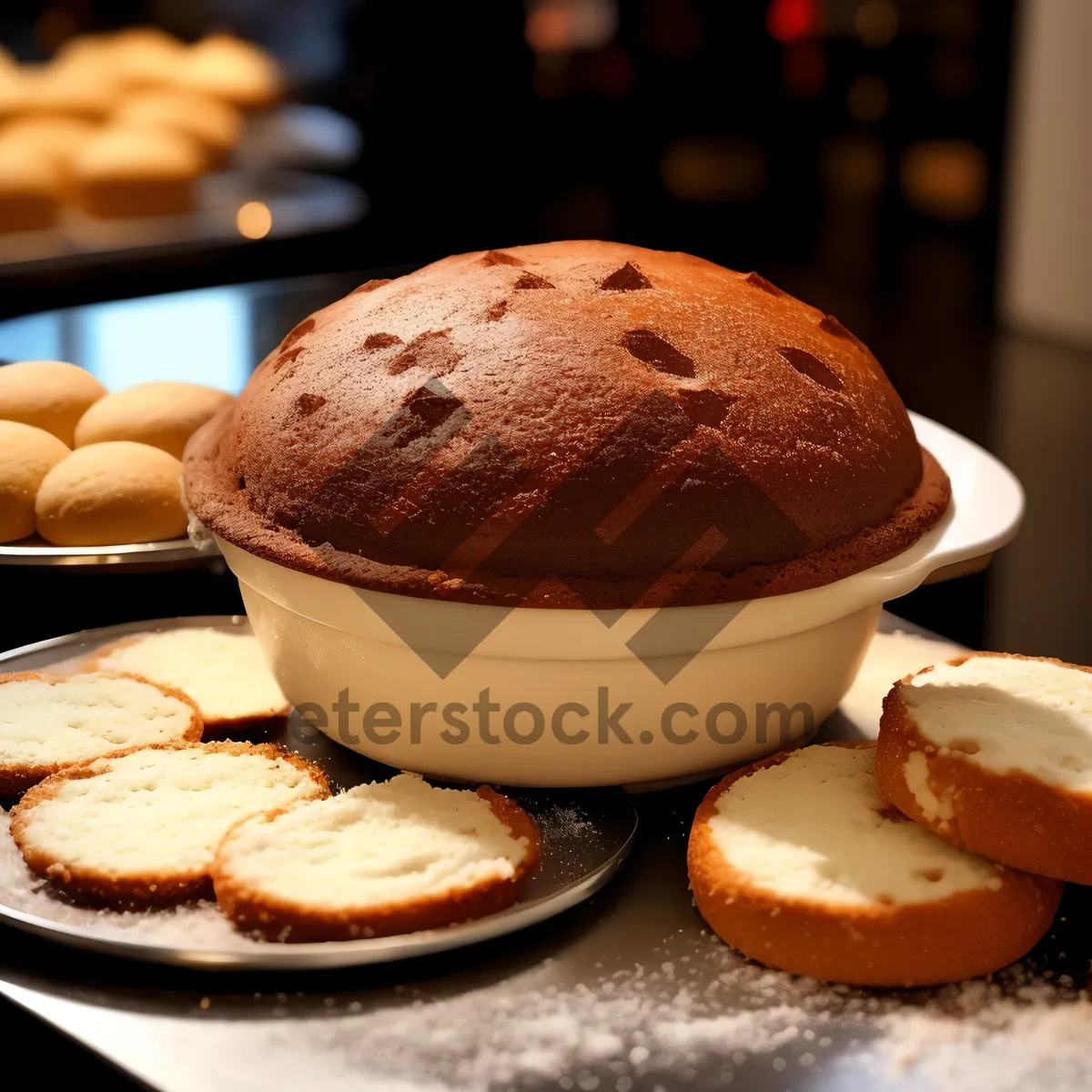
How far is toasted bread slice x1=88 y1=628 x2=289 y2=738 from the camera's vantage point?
55.3 inches

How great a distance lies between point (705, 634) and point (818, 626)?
0.42 feet

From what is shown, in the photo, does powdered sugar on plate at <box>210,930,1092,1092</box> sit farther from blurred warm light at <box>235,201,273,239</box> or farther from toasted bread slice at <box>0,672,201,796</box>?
blurred warm light at <box>235,201,273,239</box>

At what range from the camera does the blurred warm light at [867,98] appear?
5.60m

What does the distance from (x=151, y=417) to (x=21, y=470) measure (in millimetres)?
183

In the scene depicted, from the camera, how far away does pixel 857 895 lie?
1038 millimetres

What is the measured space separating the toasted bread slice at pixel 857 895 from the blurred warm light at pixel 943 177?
13.9 feet

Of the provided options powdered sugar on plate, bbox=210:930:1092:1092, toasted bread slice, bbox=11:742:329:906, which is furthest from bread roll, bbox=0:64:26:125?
powdered sugar on plate, bbox=210:930:1092:1092

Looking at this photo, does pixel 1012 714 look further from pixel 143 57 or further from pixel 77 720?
pixel 143 57

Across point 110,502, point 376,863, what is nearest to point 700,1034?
point 376,863

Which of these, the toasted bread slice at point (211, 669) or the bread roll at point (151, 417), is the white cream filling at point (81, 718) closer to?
the toasted bread slice at point (211, 669)

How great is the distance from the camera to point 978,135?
15.5 ft

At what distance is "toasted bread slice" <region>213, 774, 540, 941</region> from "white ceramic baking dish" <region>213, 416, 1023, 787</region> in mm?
59

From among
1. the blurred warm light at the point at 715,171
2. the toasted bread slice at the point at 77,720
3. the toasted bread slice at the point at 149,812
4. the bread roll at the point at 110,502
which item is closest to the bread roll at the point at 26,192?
the bread roll at the point at 110,502

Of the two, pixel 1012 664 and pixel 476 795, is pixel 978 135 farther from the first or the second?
pixel 476 795
